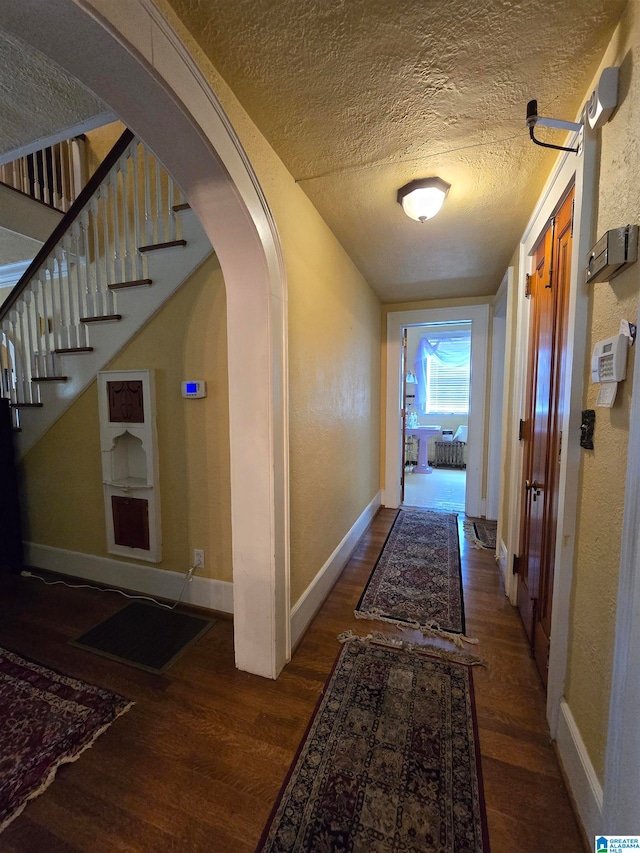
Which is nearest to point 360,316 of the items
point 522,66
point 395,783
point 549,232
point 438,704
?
point 549,232

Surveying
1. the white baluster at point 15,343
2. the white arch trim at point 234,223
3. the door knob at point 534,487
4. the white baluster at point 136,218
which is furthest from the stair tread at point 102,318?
the door knob at point 534,487

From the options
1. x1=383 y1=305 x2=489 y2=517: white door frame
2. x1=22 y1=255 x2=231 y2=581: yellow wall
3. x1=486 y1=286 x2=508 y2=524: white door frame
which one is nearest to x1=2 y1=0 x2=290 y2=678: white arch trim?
x1=22 y1=255 x2=231 y2=581: yellow wall

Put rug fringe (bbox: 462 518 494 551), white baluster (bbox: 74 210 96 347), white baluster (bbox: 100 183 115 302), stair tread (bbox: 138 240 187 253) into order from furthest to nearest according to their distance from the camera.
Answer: rug fringe (bbox: 462 518 494 551) → white baluster (bbox: 74 210 96 347) → white baluster (bbox: 100 183 115 302) → stair tread (bbox: 138 240 187 253)

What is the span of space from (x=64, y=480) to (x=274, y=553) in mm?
1915

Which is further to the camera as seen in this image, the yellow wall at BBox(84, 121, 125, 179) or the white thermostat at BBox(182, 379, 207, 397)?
the yellow wall at BBox(84, 121, 125, 179)

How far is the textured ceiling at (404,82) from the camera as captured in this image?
932mm

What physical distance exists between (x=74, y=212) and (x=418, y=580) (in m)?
3.43

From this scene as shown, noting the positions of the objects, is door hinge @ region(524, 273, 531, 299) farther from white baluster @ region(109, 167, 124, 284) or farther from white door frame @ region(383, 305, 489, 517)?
white baluster @ region(109, 167, 124, 284)

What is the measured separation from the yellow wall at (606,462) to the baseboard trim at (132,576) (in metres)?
1.71

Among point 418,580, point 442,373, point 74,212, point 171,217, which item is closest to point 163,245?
point 171,217

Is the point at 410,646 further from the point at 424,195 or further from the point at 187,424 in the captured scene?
the point at 424,195

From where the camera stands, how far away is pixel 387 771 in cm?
116

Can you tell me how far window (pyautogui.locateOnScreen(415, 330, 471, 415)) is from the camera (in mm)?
6246

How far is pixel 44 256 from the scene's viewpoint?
7.82ft
